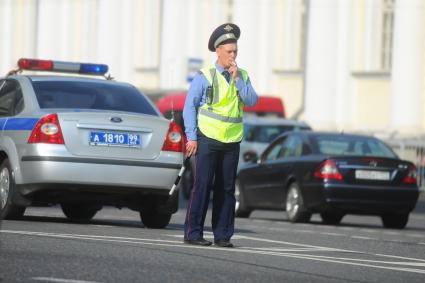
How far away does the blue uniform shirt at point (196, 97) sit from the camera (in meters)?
13.7

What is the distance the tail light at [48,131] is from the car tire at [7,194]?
0.59 meters

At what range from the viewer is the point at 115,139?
52.0 feet

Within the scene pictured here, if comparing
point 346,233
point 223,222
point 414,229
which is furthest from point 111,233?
point 414,229

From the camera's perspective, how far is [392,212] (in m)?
22.4

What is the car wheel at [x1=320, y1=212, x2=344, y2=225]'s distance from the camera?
23.7 metres

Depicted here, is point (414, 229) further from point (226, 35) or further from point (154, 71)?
point (154, 71)

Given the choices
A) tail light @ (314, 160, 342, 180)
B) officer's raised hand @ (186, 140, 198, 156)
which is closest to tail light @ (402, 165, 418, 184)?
tail light @ (314, 160, 342, 180)

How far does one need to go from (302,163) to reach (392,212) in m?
1.39

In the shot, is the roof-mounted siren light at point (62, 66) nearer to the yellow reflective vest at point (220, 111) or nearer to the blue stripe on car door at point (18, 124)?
the blue stripe on car door at point (18, 124)

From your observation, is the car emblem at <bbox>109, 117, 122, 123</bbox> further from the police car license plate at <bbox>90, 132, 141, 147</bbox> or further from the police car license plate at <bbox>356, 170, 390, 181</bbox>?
the police car license plate at <bbox>356, 170, 390, 181</bbox>

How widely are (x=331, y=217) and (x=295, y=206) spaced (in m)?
1.42

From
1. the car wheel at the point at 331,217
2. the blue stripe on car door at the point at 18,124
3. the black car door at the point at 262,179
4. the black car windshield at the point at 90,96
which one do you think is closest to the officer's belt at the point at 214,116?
the blue stripe on car door at the point at 18,124

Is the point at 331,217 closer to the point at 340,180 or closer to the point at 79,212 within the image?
the point at 340,180

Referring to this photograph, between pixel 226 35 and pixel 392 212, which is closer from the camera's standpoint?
pixel 226 35
